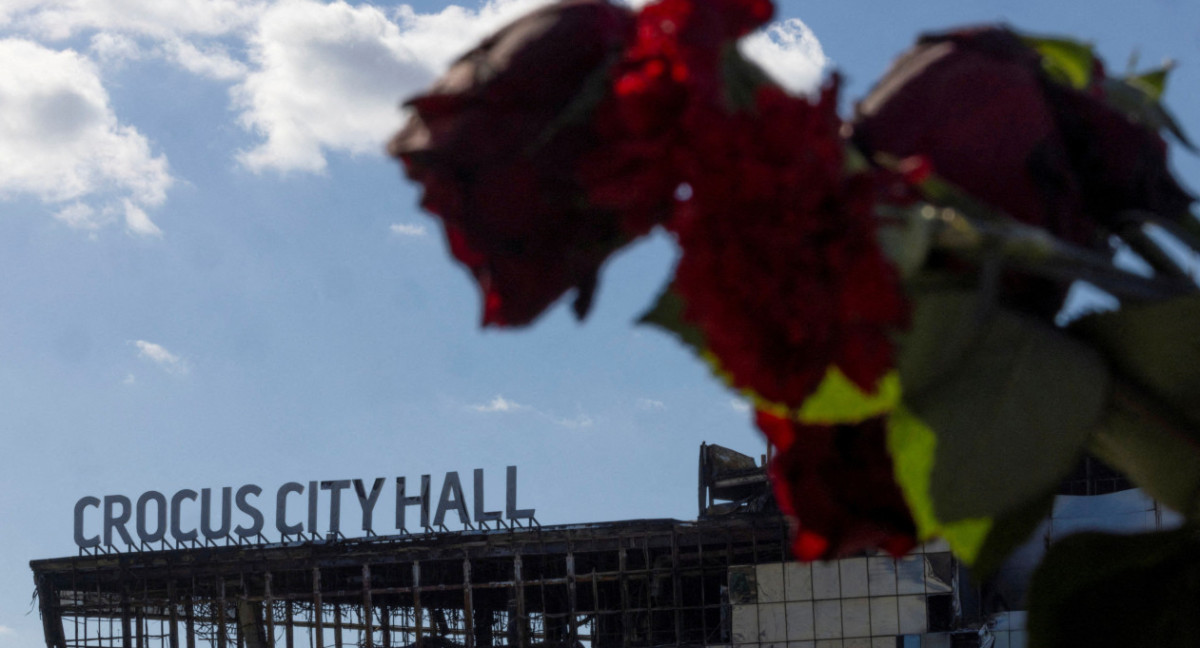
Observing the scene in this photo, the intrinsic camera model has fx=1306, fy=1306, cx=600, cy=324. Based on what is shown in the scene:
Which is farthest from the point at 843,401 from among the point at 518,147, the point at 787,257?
the point at 518,147

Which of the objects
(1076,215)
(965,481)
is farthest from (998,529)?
(1076,215)

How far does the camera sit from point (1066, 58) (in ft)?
2.71

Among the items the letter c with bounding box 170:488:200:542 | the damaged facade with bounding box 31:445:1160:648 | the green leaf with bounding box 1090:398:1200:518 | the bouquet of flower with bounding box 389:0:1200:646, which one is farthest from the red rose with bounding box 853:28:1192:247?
the letter c with bounding box 170:488:200:542

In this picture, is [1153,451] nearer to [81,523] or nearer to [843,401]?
[843,401]

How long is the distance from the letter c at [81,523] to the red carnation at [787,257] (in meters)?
32.6

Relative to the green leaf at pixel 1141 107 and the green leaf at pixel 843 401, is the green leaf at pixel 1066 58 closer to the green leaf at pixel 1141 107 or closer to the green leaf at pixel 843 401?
the green leaf at pixel 1141 107

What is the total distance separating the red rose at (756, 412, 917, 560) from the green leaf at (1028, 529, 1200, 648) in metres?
0.14

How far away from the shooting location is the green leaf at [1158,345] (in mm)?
707

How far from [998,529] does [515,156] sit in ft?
1.13

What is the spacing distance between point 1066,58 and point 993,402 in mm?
268

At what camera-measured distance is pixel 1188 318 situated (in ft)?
2.31

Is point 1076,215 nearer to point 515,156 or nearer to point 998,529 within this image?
point 998,529

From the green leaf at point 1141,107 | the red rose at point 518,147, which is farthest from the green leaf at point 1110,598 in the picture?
the red rose at point 518,147

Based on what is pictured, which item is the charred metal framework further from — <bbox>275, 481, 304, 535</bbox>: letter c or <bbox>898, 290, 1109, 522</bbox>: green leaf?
<bbox>898, 290, 1109, 522</bbox>: green leaf
